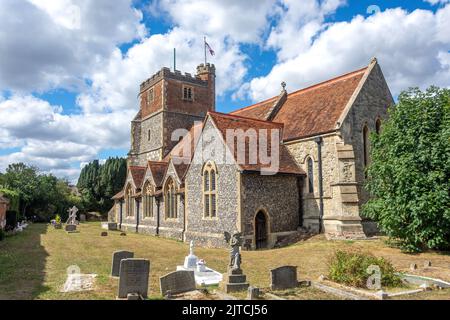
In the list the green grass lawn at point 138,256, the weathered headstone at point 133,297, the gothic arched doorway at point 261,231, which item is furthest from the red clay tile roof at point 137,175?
the weathered headstone at point 133,297

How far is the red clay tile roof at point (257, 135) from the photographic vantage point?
20.3 metres

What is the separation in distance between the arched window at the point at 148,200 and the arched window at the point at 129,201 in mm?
3150

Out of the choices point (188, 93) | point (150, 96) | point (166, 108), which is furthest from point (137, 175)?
point (188, 93)

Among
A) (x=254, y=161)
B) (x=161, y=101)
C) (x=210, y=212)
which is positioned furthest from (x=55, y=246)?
(x=161, y=101)

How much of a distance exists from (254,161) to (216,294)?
11.1 m

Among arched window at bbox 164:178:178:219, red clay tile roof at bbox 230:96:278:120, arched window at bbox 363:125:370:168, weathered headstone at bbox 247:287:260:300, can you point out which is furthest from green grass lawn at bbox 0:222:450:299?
red clay tile roof at bbox 230:96:278:120

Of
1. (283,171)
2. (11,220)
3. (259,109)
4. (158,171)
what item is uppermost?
(259,109)

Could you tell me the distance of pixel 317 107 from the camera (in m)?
24.4

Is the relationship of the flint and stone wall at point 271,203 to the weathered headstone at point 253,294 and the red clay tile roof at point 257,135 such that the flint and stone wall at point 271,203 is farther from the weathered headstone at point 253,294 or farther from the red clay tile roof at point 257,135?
the weathered headstone at point 253,294

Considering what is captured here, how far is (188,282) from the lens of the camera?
1035cm

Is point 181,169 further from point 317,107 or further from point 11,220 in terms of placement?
point 11,220

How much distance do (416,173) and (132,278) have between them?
42.0ft

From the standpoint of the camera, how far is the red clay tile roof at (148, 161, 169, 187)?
28.5m

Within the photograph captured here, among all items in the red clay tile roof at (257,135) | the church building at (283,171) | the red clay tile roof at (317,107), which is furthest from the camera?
the red clay tile roof at (317,107)
